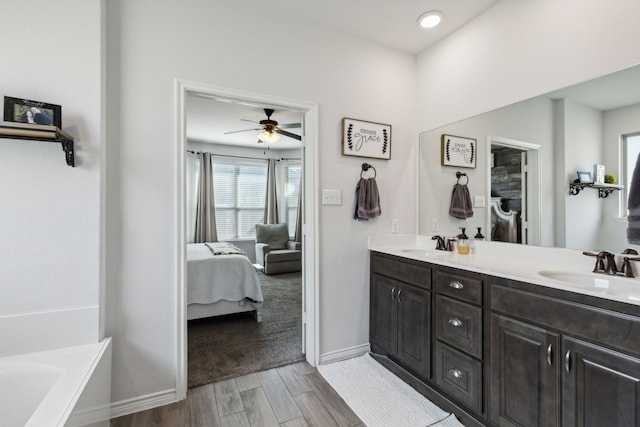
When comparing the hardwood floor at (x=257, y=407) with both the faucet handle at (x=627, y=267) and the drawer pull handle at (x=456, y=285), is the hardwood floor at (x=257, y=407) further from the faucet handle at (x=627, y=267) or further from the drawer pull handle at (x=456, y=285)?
the faucet handle at (x=627, y=267)

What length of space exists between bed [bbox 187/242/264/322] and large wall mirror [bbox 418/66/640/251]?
2.08 metres

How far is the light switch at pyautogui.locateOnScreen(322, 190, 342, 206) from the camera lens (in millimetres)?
2336

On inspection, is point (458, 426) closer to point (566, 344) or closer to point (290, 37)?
point (566, 344)

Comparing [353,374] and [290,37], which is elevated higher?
[290,37]

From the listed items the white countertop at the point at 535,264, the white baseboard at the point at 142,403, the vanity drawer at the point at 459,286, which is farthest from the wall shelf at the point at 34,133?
the vanity drawer at the point at 459,286

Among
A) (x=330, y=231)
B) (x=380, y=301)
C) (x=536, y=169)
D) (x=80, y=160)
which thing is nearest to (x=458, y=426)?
(x=380, y=301)

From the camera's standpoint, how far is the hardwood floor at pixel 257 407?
5.56 feet

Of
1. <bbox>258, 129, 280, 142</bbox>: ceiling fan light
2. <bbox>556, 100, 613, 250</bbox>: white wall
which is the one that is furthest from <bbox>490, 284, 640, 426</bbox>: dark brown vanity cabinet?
<bbox>258, 129, 280, 142</bbox>: ceiling fan light

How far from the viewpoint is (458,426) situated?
1648 mm

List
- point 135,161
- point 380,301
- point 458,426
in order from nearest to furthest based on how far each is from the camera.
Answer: point 458,426 < point 135,161 < point 380,301

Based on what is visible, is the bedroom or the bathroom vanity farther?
the bedroom

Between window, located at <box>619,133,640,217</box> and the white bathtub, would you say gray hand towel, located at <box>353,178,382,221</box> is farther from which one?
the white bathtub

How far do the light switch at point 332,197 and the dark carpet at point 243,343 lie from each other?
128 centimetres

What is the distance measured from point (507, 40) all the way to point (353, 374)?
2585mm
